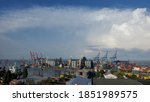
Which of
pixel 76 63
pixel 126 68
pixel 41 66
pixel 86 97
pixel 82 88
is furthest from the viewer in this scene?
pixel 41 66

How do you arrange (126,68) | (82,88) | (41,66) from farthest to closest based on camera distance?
1. (41,66)
2. (126,68)
3. (82,88)

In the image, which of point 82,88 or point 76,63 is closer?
point 82,88

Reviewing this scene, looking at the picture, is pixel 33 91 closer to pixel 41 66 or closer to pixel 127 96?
pixel 127 96

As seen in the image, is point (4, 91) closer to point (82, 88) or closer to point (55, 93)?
point (55, 93)

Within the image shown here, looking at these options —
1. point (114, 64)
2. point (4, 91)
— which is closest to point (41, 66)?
point (114, 64)

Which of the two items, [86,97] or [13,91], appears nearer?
[86,97]

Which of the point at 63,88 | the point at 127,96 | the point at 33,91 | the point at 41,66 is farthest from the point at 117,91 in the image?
the point at 41,66

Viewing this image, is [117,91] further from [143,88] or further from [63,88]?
[63,88]

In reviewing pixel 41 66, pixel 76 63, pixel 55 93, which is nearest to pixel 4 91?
pixel 55 93
